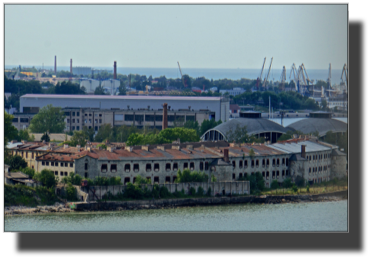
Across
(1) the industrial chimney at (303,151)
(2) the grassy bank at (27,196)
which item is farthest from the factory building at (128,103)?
(2) the grassy bank at (27,196)

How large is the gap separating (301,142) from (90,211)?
17.2ft

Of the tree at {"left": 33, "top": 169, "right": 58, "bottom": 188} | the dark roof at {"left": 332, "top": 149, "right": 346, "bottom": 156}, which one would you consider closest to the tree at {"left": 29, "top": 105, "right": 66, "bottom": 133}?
the dark roof at {"left": 332, "top": 149, "right": 346, "bottom": 156}

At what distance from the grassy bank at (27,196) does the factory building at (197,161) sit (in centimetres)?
62

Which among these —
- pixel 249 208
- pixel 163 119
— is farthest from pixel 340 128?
pixel 249 208

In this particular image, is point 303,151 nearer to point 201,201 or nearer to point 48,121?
point 201,201

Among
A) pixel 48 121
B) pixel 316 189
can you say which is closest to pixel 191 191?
pixel 316 189

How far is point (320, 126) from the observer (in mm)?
19500

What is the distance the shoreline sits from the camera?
11562 millimetres

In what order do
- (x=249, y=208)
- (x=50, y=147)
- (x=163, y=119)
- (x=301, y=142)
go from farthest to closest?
(x=163, y=119) < (x=301, y=142) < (x=50, y=147) < (x=249, y=208)

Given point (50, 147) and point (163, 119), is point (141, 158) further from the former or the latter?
point (163, 119)

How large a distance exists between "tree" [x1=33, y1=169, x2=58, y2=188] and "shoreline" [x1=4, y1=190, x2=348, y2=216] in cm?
45

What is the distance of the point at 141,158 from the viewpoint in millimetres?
12930

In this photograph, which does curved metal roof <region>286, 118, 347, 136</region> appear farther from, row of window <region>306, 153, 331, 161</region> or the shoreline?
the shoreline
